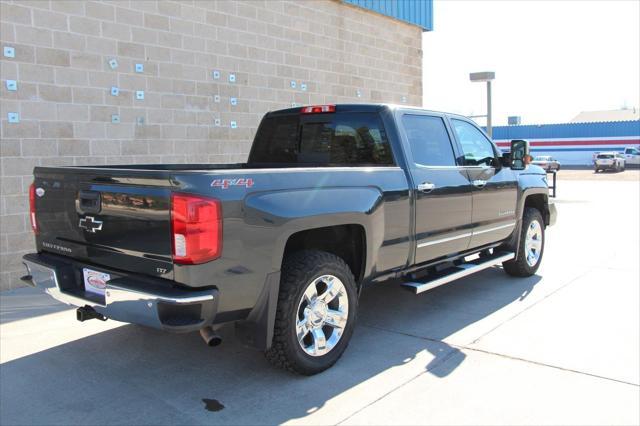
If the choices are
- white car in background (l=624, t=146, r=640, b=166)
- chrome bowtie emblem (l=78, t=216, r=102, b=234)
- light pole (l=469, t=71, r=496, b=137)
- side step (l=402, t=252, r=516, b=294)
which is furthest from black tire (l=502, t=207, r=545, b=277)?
white car in background (l=624, t=146, r=640, b=166)

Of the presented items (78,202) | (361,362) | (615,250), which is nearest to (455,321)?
(361,362)

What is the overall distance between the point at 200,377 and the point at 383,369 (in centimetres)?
133

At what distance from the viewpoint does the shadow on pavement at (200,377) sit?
140 inches

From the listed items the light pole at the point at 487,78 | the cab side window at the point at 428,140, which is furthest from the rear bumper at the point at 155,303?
the light pole at the point at 487,78

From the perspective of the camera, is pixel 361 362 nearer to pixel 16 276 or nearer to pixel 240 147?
pixel 16 276

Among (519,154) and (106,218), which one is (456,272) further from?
(106,218)

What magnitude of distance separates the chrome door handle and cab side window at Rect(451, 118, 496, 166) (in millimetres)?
891

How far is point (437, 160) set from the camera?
211 inches

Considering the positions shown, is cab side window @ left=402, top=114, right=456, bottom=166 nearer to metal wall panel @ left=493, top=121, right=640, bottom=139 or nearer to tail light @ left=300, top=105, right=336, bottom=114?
tail light @ left=300, top=105, right=336, bottom=114

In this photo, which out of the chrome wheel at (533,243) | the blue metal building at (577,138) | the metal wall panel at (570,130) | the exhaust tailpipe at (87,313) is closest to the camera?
the exhaust tailpipe at (87,313)

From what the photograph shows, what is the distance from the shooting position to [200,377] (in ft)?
13.5

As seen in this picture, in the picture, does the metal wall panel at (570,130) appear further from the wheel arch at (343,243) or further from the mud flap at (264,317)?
the mud flap at (264,317)

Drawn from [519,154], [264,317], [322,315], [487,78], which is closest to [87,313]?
[264,317]

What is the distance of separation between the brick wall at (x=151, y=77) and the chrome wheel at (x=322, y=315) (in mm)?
4502
